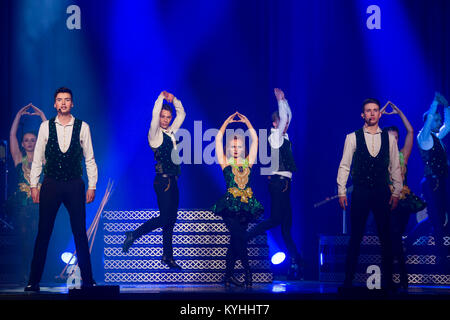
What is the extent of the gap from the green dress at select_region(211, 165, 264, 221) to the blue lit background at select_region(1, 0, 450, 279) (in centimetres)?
255

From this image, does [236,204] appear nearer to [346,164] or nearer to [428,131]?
[346,164]

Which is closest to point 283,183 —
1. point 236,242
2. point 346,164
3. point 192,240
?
point 192,240

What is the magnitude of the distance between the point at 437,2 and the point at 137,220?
201 inches

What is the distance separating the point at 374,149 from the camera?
764 cm

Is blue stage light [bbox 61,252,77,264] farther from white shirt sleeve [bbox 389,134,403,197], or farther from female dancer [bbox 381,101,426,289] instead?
white shirt sleeve [bbox 389,134,403,197]

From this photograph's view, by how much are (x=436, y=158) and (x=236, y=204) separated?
99.1 inches

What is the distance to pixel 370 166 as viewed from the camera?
7.57 meters

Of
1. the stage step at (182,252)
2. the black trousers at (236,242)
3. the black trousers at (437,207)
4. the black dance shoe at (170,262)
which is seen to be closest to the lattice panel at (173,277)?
the stage step at (182,252)

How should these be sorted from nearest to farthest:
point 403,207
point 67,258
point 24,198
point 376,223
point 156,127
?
point 376,223, point 403,207, point 156,127, point 24,198, point 67,258

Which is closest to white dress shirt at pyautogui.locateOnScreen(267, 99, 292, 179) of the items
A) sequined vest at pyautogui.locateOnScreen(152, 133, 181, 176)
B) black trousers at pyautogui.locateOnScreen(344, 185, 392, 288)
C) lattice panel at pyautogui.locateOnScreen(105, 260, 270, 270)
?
lattice panel at pyautogui.locateOnScreen(105, 260, 270, 270)

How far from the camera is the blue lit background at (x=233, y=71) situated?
35.7ft

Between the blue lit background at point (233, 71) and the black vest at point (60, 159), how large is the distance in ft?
11.2
